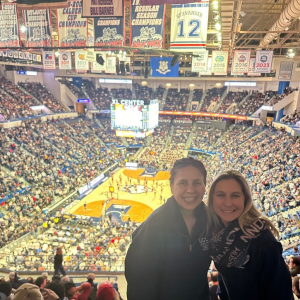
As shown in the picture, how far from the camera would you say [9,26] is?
10086mm

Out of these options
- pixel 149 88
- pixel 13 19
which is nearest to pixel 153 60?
pixel 13 19

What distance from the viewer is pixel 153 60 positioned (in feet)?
52.2

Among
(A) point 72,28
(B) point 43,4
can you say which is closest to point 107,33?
(A) point 72,28

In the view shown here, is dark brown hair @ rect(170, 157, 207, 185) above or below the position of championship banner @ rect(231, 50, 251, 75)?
below

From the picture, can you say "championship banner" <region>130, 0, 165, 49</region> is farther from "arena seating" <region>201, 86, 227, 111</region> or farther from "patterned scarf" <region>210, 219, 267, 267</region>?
"arena seating" <region>201, 86, 227, 111</region>

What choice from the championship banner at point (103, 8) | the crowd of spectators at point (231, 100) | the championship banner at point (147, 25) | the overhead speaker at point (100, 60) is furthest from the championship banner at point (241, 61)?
the crowd of spectators at point (231, 100)

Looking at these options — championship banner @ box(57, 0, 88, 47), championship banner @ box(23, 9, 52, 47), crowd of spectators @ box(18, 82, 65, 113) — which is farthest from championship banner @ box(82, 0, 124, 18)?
crowd of spectators @ box(18, 82, 65, 113)

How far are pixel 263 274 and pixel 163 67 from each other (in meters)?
14.9

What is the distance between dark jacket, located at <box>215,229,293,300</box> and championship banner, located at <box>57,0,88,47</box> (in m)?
10.5

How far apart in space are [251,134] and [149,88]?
1958 centimetres

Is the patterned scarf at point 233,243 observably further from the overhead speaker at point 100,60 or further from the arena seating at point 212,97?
the arena seating at point 212,97

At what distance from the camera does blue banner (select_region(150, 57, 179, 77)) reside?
15336 mm

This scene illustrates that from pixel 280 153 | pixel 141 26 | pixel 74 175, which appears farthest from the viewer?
pixel 74 175

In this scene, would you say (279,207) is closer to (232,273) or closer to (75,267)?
(75,267)
